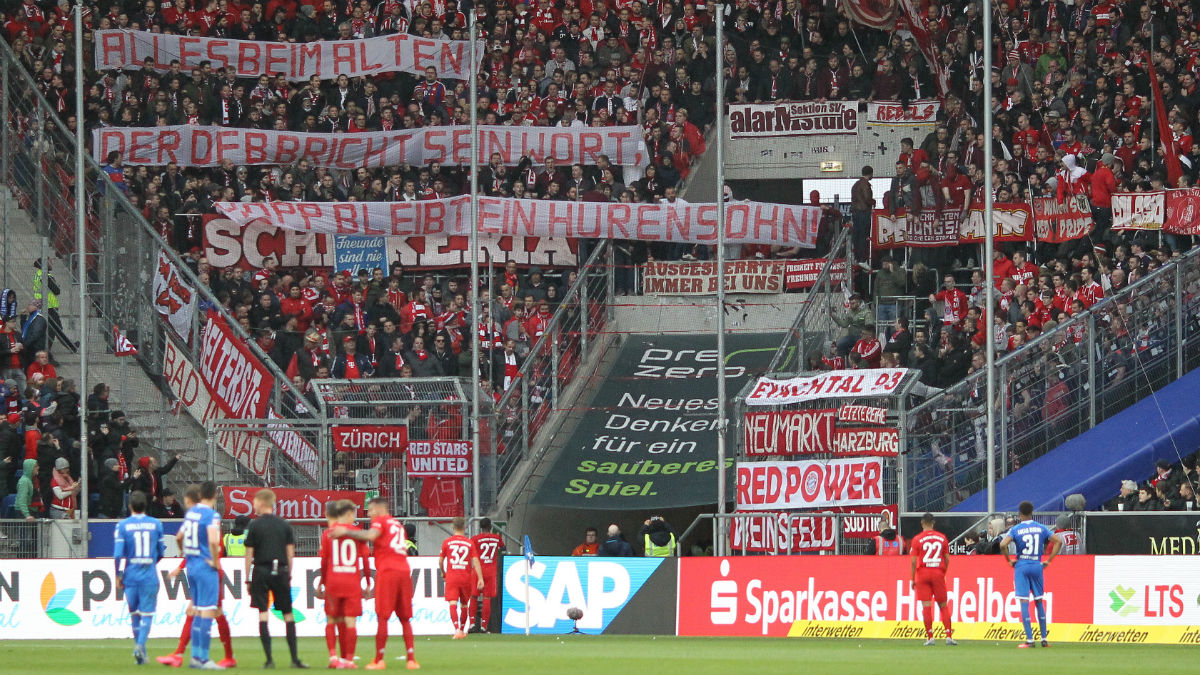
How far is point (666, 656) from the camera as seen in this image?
20250 mm

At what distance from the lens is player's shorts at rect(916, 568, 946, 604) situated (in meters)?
22.6

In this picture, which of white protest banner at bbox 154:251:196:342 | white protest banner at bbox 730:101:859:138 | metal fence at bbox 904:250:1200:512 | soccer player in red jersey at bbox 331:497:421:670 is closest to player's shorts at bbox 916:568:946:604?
metal fence at bbox 904:250:1200:512

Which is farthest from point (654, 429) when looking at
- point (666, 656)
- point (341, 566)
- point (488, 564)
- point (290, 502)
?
point (341, 566)

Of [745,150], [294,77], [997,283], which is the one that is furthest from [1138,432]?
[294,77]

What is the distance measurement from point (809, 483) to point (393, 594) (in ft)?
36.4

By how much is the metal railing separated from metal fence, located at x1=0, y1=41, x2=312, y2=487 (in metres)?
3.32

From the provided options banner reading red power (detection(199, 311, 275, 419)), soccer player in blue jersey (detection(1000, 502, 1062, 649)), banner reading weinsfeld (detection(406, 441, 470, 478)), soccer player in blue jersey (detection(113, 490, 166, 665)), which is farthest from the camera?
banner reading red power (detection(199, 311, 275, 419))

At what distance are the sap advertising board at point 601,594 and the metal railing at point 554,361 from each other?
4.15m

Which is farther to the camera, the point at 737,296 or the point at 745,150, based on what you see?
the point at 745,150

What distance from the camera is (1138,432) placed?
2812cm

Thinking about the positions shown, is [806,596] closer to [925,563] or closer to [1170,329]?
[925,563]

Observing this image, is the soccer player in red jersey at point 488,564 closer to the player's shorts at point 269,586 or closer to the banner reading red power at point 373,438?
the banner reading red power at point 373,438

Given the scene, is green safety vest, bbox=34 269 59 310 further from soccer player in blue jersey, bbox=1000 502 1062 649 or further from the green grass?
soccer player in blue jersey, bbox=1000 502 1062 649

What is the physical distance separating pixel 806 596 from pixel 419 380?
7275 millimetres
